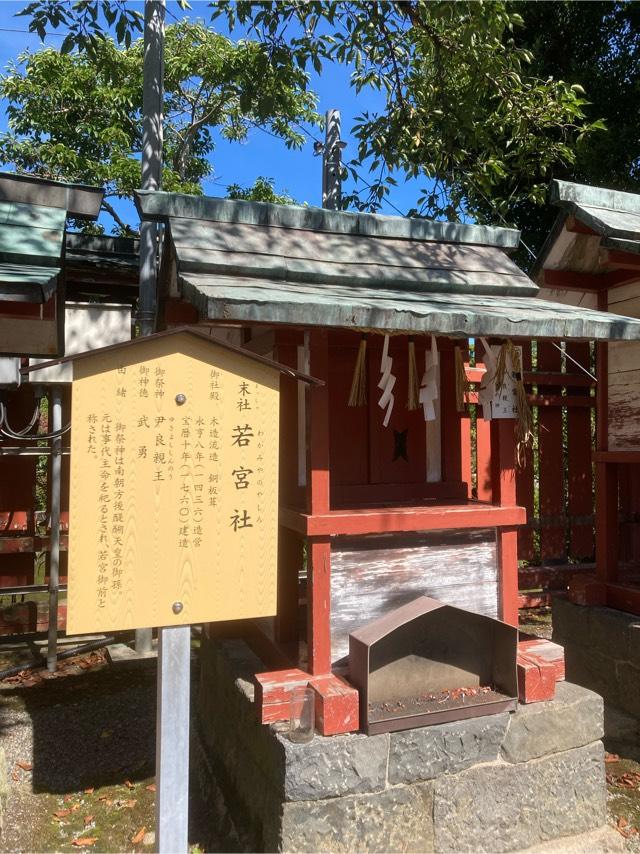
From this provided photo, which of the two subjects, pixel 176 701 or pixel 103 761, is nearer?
pixel 176 701

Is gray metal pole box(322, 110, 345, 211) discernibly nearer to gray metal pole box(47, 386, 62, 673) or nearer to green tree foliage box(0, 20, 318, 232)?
green tree foliage box(0, 20, 318, 232)

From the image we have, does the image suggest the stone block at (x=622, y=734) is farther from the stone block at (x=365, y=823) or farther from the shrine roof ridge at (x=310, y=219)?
the shrine roof ridge at (x=310, y=219)

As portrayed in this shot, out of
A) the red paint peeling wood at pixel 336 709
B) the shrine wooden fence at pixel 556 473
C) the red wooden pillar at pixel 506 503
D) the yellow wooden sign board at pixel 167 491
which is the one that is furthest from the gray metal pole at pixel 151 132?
the yellow wooden sign board at pixel 167 491

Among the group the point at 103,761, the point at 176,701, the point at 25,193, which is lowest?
the point at 103,761

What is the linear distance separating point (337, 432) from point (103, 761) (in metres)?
3.29

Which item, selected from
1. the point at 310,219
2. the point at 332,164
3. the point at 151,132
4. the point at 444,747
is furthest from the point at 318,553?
the point at 332,164

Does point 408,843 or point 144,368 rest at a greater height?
point 144,368

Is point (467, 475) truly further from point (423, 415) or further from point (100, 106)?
point (100, 106)

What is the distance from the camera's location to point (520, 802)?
12.9 feet

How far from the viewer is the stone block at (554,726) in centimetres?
398

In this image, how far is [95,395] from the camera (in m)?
2.74

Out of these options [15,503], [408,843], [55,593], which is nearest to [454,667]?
[408,843]

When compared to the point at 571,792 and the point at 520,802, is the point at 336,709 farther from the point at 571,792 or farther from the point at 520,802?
the point at 571,792

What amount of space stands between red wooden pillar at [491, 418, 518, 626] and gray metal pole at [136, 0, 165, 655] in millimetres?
4377
